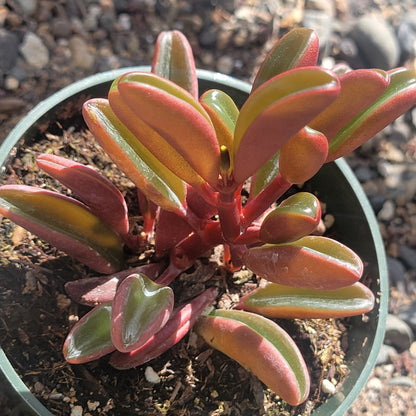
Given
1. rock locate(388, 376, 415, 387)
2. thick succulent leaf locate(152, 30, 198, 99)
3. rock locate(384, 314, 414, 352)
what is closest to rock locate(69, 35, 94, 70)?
thick succulent leaf locate(152, 30, 198, 99)

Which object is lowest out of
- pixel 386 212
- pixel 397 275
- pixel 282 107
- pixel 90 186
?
pixel 397 275


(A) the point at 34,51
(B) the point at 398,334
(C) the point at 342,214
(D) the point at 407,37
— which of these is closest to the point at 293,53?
(C) the point at 342,214

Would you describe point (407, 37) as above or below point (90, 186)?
below

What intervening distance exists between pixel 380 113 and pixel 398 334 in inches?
43.4

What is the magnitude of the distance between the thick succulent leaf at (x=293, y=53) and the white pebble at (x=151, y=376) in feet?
1.80

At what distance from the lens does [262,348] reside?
0.89m

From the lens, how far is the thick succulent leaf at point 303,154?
710mm

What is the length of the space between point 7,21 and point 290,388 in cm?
159

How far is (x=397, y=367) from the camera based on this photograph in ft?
5.65

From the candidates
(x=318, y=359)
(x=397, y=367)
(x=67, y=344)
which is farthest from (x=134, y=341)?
(x=397, y=367)

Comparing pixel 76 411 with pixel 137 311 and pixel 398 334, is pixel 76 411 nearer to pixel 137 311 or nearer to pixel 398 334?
pixel 137 311

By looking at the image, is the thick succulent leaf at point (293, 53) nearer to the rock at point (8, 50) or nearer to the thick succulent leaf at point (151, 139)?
the thick succulent leaf at point (151, 139)

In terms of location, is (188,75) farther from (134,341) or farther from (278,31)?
(278,31)

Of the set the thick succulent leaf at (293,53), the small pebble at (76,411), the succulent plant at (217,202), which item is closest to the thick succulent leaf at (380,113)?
the succulent plant at (217,202)
